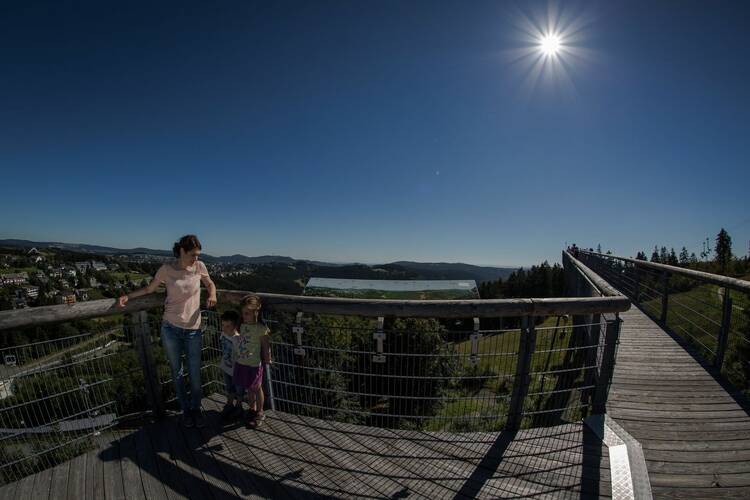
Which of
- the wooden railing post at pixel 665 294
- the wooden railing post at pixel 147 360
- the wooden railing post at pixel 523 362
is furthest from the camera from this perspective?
the wooden railing post at pixel 665 294

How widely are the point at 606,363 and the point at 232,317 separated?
3.76 metres

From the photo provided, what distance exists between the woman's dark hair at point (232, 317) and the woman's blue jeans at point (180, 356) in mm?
315

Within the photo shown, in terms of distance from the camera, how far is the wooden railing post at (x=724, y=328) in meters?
4.38

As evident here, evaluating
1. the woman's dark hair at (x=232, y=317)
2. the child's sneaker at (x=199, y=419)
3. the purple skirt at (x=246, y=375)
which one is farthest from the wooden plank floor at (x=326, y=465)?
the woman's dark hair at (x=232, y=317)

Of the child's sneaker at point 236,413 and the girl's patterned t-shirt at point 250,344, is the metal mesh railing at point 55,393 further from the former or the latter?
the girl's patterned t-shirt at point 250,344

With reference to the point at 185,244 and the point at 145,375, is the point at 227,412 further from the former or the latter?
the point at 185,244

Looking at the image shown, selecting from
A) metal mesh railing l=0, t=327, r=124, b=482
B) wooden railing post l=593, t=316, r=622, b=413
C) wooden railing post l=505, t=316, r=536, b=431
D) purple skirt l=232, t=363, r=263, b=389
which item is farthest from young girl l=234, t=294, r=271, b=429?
wooden railing post l=593, t=316, r=622, b=413

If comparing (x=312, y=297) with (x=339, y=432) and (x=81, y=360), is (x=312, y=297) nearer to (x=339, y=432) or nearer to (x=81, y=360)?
(x=339, y=432)

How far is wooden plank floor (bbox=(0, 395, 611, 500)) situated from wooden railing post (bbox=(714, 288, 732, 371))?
3.13 metres

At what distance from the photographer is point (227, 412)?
3.43 m

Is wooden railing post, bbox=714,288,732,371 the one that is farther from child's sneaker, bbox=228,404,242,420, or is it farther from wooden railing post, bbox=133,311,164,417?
wooden railing post, bbox=133,311,164,417

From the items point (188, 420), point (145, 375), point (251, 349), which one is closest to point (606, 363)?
point (251, 349)

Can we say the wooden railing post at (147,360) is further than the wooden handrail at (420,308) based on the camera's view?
Yes

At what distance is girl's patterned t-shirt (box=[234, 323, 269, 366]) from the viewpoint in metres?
3.21
